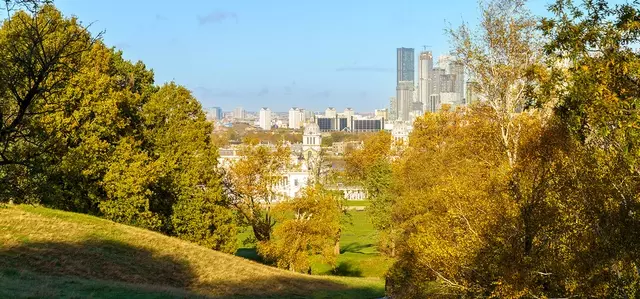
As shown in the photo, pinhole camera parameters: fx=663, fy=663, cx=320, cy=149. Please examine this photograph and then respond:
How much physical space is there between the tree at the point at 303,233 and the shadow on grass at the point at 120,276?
6.59 metres

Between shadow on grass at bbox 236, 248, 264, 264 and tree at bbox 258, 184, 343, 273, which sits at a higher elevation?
tree at bbox 258, 184, 343, 273

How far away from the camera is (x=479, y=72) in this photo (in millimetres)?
16984

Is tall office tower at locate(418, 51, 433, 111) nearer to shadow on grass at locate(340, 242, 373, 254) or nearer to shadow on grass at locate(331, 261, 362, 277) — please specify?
shadow on grass at locate(340, 242, 373, 254)

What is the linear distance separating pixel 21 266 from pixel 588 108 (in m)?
17.5

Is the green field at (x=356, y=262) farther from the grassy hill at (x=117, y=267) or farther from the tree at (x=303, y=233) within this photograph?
the grassy hill at (x=117, y=267)

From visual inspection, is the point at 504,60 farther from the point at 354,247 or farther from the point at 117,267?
the point at 354,247

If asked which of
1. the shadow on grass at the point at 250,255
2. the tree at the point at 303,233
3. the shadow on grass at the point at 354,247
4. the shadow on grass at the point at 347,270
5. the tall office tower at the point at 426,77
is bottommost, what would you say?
the shadow on grass at the point at 354,247

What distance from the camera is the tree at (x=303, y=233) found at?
116ft

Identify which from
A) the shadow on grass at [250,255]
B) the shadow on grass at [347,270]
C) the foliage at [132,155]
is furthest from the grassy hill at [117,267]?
the shadow on grass at [250,255]

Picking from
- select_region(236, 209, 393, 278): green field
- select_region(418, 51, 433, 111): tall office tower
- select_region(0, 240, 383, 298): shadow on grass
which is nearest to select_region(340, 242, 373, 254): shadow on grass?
select_region(236, 209, 393, 278): green field

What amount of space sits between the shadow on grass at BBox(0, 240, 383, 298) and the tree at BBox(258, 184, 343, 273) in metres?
6.59

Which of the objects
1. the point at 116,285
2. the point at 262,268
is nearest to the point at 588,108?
the point at 116,285

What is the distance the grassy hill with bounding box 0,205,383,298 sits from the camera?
19.3 meters

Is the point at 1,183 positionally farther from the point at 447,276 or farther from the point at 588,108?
the point at 447,276
